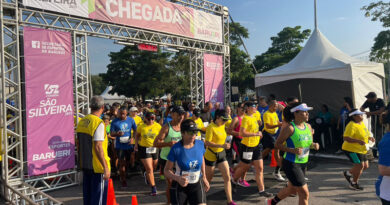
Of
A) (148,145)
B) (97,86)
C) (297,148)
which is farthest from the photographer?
(97,86)

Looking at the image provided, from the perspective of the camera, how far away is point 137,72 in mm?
31812

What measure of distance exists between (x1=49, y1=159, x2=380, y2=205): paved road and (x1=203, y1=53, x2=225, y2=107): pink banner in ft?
19.0

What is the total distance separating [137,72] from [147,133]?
2697 centimetres

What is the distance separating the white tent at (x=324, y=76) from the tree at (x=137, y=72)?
64.6 feet

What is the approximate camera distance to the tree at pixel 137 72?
30547 millimetres

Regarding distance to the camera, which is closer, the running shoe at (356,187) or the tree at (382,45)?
the running shoe at (356,187)

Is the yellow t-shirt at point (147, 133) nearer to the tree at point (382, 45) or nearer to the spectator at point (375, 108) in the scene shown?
the spectator at point (375, 108)

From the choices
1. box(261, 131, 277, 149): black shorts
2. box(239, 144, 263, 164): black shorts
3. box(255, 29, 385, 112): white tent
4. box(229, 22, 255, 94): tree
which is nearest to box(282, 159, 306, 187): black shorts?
box(239, 144, 263, 164): black shorts

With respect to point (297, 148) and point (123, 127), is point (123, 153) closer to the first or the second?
point (123, 127)

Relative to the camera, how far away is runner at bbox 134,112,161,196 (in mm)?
5559

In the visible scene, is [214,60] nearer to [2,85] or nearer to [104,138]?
[2,85]

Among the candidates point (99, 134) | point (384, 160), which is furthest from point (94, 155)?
point (384, 160)

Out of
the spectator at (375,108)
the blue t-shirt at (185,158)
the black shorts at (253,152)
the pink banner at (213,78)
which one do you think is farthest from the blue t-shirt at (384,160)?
the pink banner at (213,78)

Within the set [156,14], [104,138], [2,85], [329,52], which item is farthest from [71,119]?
[329,52]
